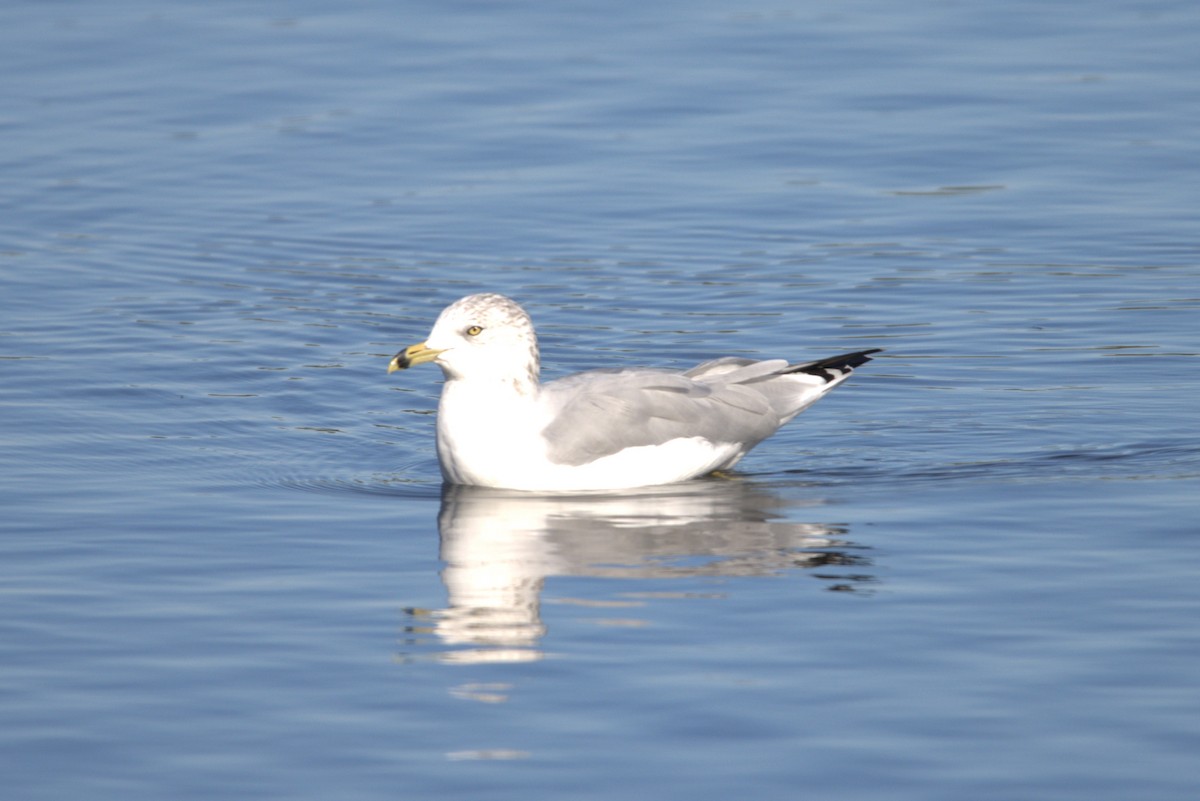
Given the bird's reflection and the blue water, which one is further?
the bird's reflection

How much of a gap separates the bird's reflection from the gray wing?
31 cm

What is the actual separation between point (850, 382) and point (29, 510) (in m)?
5.87

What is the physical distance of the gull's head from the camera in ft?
37.8

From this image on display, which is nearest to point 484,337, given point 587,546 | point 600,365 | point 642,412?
point 642,412

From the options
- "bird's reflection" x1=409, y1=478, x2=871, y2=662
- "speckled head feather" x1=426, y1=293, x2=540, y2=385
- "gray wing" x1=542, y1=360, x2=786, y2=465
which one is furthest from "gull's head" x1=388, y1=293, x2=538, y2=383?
"bird's reflection" x1=409, y1=478, x2=871, y2=662

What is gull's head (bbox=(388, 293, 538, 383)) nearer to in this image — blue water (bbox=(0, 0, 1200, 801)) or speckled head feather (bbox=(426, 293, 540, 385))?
speckled head feather (bbox=(426, 293, 540, 385))

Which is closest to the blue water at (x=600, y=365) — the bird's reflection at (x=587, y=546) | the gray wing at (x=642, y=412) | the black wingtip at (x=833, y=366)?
the bird's reflection at (x=587, y=546)

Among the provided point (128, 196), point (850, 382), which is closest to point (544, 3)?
point (128, 196)

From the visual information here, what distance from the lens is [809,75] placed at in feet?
73.9

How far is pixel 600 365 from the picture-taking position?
566 inches

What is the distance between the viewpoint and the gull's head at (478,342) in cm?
1152

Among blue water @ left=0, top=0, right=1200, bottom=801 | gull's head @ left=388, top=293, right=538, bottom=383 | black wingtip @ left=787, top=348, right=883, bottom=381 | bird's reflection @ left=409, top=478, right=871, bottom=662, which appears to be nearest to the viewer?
blue water @ left=0, top=0, right=1200, bottom=801

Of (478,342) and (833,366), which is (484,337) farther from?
(833,366)

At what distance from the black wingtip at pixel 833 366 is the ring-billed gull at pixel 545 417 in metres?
0.69
